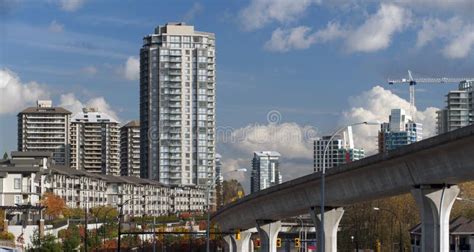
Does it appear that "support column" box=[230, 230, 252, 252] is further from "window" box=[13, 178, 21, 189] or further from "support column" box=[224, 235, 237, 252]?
"window" box=[13, 178, 21, 189]

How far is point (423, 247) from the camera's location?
65.6m

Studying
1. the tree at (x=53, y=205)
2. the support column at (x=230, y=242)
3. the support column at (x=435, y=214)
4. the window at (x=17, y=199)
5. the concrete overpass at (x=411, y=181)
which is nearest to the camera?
the concrete overpass at (x=411, y=181)

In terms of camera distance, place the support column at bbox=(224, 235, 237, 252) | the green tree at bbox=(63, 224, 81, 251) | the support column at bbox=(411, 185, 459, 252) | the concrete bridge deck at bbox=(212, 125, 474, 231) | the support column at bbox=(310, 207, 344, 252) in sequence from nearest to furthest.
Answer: the concrete bridge deck at bbox=(212, 125, 474, 231) < the support column at bbox=(411, 185, 459, 252) < the support column at bbox=(310, 207, 344, 252) < the green tree at bbox=(63, 224, 81, 251) < the support column at bbox=(224, 235, 237, 252)

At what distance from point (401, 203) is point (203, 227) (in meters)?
47.2

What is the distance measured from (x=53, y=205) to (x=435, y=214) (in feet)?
364

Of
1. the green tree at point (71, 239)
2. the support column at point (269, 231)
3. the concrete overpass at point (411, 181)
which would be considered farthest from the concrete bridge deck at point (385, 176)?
the green tree at point (71, 239)

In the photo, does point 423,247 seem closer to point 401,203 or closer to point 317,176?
point 317,176

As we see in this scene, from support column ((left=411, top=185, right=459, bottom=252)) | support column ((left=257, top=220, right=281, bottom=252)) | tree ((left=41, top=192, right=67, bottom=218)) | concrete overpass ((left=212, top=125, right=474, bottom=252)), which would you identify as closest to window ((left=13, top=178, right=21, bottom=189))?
tree ((left=41, top=192, right=67, bottom=218))

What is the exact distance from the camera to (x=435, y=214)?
64750mm

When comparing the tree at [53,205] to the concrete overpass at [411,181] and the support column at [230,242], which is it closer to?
the support column at [230,242]

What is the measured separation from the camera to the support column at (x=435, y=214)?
211 ft

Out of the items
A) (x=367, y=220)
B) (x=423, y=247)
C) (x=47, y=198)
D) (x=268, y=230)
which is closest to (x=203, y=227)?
(x=47, y=198)

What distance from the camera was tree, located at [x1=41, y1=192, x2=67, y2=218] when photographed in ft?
543

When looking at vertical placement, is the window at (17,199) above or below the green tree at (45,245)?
above
